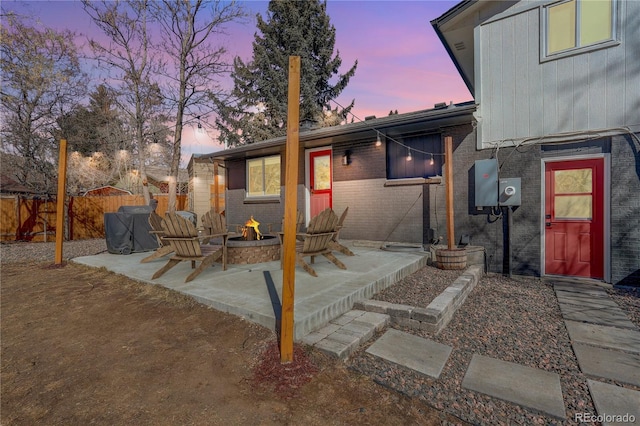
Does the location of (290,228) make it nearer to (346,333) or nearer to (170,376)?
(346,333)

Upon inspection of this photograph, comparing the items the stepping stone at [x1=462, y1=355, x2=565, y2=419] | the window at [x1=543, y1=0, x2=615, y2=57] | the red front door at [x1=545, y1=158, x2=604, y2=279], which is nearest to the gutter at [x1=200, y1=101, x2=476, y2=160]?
the window at [x1=543, y1=0, x2=615, y2=57]

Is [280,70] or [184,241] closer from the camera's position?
[184,241]

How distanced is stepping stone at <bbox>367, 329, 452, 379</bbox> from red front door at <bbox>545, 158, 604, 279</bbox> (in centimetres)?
411

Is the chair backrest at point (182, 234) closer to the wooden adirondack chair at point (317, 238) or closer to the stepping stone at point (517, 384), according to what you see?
the wooden adirondack chair at point (317, 238)

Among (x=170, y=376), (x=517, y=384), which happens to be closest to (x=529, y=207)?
(x=517, y=384)

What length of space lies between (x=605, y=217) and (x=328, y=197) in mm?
5675

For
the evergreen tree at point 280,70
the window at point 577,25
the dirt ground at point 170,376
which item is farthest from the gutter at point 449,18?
the evergreen tree at point 280,70

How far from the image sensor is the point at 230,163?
35.4 feet

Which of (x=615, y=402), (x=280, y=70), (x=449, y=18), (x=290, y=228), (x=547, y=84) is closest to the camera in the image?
(x=615, y=402)

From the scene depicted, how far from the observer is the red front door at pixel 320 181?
27.4 ft

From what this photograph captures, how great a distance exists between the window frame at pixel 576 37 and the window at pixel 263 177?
6888mm

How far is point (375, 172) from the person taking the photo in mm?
7414

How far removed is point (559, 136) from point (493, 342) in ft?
14.0

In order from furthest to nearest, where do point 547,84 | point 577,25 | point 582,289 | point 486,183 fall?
point 486,183 → point 547,84 → point 577,25 → point 582,289
